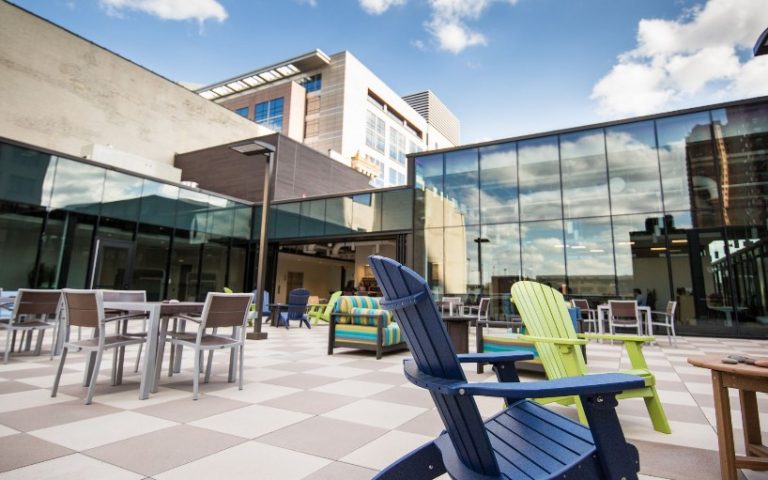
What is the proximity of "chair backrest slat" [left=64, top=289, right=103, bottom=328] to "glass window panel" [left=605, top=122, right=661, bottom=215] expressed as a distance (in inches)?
490

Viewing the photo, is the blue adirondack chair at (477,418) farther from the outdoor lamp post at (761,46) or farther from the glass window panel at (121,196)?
the glass window panel at (121,196)

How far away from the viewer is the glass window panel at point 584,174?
457 inches

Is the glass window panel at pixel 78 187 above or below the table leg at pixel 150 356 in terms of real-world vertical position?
above

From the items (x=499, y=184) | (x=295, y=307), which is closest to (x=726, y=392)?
(x=295, y=307)

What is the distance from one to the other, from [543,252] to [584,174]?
2.76m

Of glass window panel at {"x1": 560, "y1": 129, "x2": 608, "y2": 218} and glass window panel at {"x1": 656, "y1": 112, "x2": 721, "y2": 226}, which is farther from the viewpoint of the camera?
glass window panel at {"x1": 560, "y1": 129, "x2": 608, "y2": 218}

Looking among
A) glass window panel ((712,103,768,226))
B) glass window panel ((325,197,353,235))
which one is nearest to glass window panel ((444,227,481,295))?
glass window panel ((325,197,353,235))

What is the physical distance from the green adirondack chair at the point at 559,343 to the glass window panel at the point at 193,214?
1409 centimetres

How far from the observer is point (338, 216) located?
15.1m

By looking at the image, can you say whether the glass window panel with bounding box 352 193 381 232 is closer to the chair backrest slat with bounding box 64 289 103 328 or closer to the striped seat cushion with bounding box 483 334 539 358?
the striped seat cushion with bounding box 483 334 539 358

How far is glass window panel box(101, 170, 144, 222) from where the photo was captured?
12034 millimetres

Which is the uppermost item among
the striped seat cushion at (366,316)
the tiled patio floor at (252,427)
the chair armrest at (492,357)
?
the chair armrest at (492,357)

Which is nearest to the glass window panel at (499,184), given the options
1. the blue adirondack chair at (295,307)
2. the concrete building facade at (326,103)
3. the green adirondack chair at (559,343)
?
the blue adirondack chair at (295,307)

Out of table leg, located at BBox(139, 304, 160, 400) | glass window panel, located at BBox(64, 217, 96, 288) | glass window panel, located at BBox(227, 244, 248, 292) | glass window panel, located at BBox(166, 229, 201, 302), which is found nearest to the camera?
table leg, located at BBox(139, 304, 160, 400)
